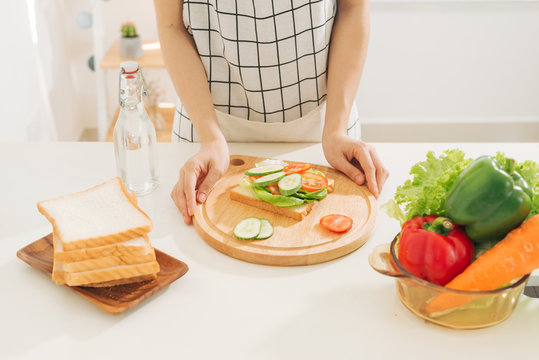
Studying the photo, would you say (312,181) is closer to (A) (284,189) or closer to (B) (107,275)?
(A) (284,189)

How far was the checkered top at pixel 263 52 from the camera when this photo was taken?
4.82 feet

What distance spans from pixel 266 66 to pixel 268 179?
44 centimetres

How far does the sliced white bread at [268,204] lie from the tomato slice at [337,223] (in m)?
0.05

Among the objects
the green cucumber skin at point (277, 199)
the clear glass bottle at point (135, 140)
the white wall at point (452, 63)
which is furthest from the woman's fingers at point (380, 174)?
the white wall at point (452, 63)

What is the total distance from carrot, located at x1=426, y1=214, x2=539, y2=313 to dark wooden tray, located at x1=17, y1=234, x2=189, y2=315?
485 mm

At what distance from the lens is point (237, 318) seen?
933 millimetres

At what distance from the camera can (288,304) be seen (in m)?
0.96

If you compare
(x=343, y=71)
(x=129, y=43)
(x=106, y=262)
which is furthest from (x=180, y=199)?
(x=129, y=43)

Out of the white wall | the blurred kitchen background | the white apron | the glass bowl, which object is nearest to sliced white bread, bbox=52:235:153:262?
the glass bowl

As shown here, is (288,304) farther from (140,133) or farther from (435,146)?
(435,146)

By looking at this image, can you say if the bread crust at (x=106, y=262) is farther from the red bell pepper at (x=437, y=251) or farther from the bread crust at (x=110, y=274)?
the red bell pepper at (x=437, y=251)

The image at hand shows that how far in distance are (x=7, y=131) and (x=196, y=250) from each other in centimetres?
178

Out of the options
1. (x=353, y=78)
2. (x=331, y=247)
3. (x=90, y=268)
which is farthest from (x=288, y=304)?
(x=353, y=78)

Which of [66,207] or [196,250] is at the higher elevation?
[66,207]
